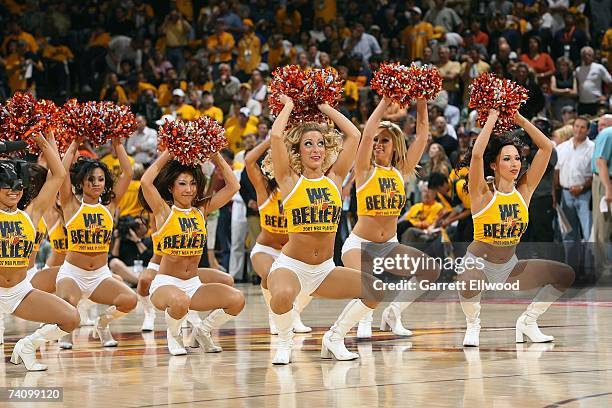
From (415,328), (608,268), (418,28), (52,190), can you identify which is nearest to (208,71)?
(418,28)

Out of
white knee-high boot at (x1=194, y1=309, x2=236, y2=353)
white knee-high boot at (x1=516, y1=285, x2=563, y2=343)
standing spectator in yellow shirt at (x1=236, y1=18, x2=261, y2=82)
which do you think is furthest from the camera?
standing spectator in yellow shirt at (x1=236, y1=18, x2=261, y2=82)

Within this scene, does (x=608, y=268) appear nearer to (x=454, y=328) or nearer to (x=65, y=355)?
(x=454, y=328)

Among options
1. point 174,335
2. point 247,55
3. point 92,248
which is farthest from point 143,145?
point 174,335

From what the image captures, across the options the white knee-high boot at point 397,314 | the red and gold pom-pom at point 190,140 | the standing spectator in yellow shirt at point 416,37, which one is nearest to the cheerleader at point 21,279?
the red and gold pom-pom at point 190,140

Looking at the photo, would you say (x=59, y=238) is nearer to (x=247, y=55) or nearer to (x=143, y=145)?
(x=143, y=145)

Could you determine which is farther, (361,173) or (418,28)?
(418,28)

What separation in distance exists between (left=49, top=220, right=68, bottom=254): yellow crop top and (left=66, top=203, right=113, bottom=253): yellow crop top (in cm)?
53

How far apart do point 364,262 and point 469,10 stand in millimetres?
10776

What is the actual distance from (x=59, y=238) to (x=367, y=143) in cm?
296

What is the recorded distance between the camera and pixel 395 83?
8453 millimetres

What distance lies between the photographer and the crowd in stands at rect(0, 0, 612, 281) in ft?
45.7

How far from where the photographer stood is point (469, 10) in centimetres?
1898

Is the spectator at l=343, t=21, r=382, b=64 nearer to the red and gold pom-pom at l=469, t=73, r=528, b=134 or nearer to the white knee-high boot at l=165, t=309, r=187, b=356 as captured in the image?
the red and gold pom-pom at l=469, t=73, r=528, b=134

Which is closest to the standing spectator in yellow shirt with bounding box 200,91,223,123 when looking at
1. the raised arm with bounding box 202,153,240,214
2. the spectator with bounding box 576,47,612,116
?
the spectator with bounding box 576,47,612,116
